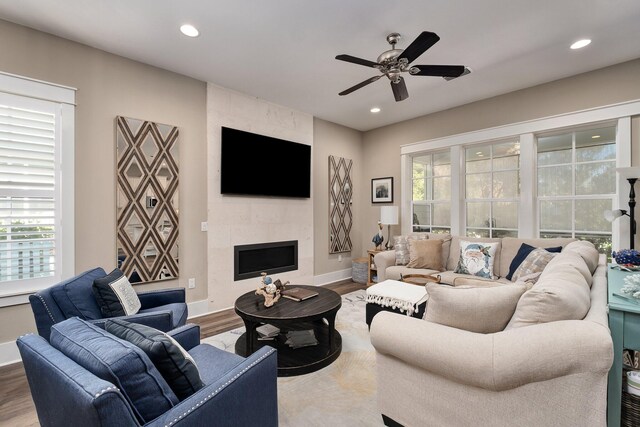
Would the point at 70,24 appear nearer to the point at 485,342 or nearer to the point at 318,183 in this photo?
the point at 318,183

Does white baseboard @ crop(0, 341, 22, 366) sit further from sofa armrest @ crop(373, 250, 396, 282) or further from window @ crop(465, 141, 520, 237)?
window @ crop(465, 141, 520, 237)

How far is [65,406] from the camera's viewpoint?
881 millimetres

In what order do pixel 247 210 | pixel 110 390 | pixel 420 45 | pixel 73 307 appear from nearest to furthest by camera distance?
pixel 110 390 → pixel 73 307 → pixel 420 45 → pixel 247 210

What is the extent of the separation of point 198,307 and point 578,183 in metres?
4.97

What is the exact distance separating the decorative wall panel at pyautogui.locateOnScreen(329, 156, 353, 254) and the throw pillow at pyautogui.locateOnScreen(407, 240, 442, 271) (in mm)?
1578

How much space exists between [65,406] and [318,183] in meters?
4.41

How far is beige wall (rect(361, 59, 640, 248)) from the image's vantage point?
3.24 m

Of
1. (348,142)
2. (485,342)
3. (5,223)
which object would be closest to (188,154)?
(5,223)

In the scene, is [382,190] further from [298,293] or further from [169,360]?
[169,360]

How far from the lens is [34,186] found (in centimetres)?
262

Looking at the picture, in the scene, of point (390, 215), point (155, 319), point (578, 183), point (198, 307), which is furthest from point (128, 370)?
point (578, 183)

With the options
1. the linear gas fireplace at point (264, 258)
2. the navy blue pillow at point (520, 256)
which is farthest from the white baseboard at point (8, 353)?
the navy blue pillow at point (520, 256)

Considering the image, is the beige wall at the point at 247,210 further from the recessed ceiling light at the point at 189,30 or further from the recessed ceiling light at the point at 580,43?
the recessed ceiling light at the point at 580,43

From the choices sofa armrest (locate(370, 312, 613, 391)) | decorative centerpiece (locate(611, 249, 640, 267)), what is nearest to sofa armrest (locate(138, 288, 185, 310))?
sofa armrest (locate(370, 312, 613, 391))
